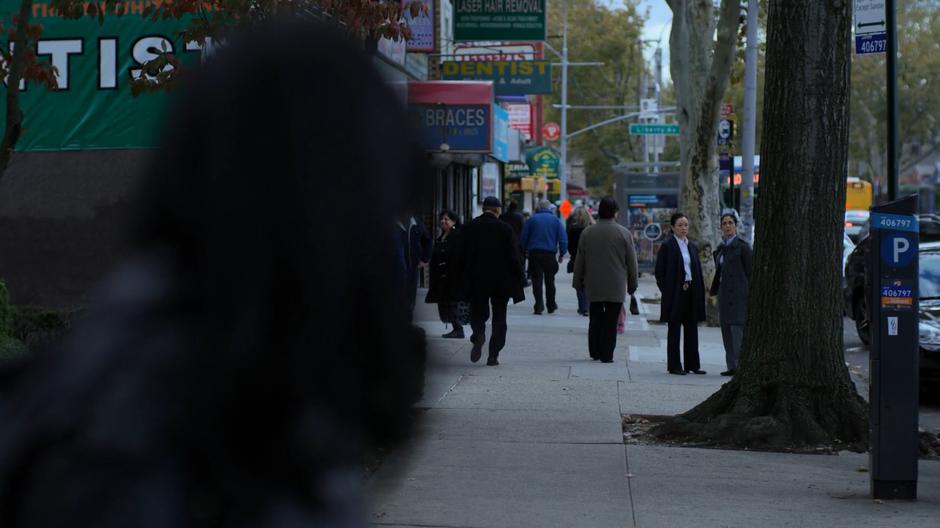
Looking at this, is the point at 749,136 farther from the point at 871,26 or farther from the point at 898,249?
the point at 898,249

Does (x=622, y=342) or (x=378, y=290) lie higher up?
(x=378, y=290)

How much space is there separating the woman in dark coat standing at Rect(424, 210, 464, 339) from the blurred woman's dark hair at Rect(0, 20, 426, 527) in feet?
34.8

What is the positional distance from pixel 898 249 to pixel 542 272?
549 inches

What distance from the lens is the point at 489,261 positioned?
1390cm

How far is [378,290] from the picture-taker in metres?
1.66

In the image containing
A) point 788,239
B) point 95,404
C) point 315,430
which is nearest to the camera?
point 95,404

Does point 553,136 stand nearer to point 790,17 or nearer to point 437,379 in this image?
point 790,17

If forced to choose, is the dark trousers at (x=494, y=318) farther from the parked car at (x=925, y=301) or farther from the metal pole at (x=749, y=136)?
the metal pole at (x=749, y=136)

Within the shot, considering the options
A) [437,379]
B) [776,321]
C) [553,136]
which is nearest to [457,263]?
[776,321]

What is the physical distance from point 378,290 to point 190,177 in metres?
0.26

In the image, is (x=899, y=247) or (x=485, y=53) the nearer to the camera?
(x=899, y=247)

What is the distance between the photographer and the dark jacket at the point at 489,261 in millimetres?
13820

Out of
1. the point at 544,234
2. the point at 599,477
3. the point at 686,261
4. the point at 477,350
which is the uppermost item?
the point at 544,234

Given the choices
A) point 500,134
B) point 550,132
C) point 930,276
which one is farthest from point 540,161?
point 930,276
